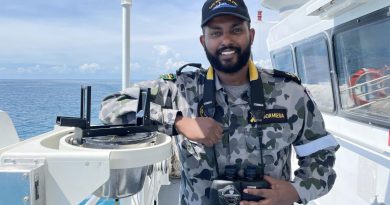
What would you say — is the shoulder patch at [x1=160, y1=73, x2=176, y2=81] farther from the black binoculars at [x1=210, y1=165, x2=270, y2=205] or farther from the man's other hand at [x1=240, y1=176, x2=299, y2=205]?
the man's other hand at [x1=240, y1=176, x2=299, y2=205]

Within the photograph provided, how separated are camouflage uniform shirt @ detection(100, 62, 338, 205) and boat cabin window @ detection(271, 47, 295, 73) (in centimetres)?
248

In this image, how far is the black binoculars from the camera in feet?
4.13

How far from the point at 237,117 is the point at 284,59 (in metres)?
2.89

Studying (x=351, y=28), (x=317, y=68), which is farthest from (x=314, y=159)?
(x=317, y=68)

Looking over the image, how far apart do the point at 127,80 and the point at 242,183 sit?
207cm

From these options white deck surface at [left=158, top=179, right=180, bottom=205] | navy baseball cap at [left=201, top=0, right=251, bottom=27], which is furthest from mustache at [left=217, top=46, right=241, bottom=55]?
white deck surface at [left=158, top=179, right=180, bottom=205]

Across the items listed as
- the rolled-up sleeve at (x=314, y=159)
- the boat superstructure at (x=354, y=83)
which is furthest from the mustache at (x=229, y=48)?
the boat superstructure at (x=354, y=83)

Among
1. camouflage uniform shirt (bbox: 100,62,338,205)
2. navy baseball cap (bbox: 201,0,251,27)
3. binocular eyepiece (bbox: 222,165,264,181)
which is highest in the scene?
navy baseball cap (bbox: 201,0,251,27)

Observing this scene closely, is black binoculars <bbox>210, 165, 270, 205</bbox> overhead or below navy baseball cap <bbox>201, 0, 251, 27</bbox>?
below

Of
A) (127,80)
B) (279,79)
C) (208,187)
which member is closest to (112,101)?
(208,187)

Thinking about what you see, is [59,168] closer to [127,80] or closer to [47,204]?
[47,204]

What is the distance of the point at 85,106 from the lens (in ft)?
3.55

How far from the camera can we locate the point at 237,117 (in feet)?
4.80

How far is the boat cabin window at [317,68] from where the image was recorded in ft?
9.52
